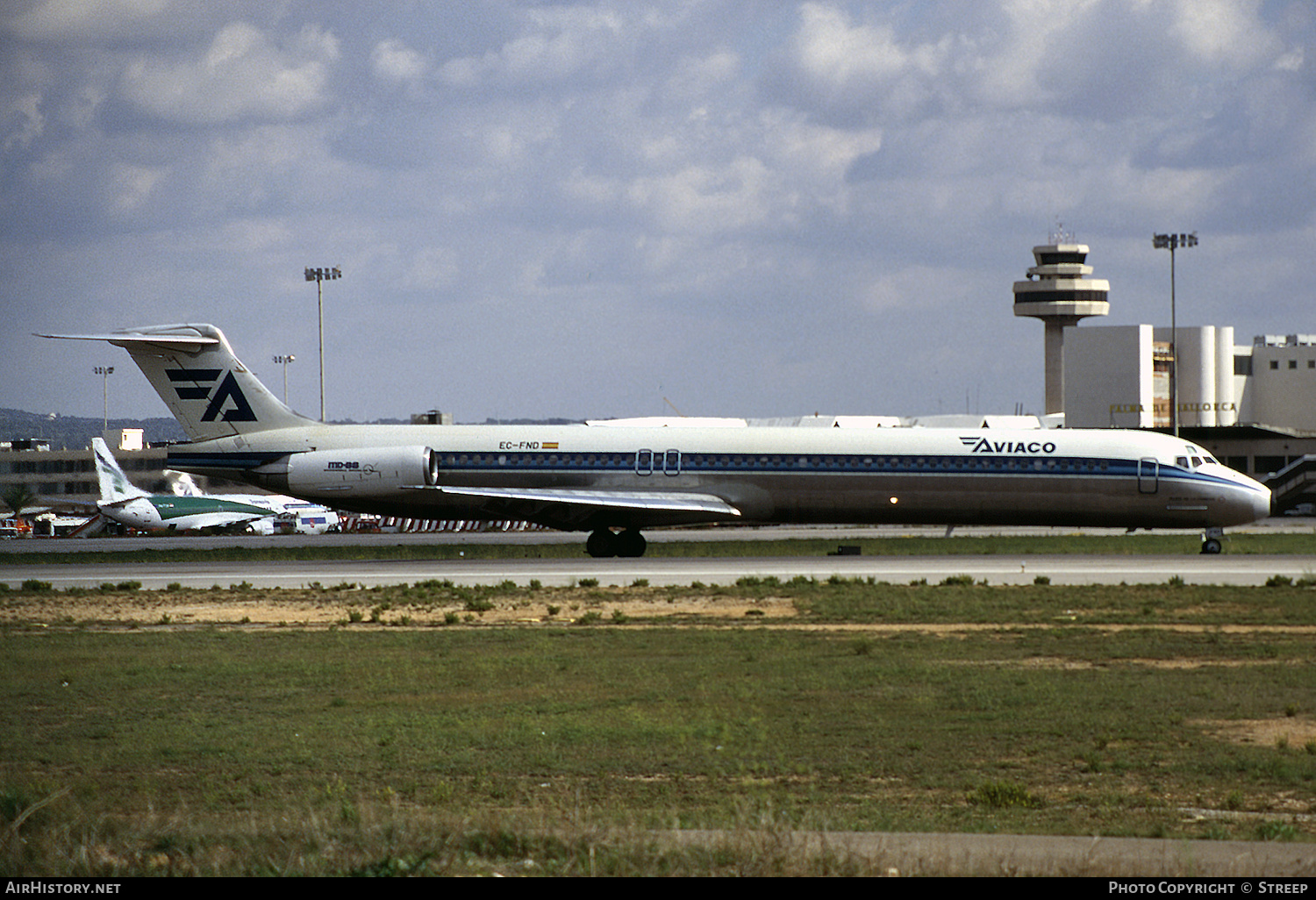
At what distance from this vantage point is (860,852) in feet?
28.5

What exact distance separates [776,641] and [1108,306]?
133374mm

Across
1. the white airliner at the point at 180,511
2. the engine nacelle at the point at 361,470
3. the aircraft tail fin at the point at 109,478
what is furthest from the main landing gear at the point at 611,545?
the aircraft tail fin at the point at 109,478

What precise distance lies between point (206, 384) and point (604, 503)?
486 inches

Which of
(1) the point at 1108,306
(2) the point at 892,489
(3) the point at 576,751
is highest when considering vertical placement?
(1) the point at 1108,306

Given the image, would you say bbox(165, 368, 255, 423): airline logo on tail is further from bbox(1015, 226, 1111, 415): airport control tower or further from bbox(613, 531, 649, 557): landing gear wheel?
bbox(1015, 226, 1111, 415): airport control tower

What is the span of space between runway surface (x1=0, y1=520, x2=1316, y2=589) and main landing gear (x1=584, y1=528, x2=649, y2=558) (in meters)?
0.52

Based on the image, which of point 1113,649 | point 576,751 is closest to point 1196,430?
point 1113,649

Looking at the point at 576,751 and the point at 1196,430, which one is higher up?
the point at 1196,430

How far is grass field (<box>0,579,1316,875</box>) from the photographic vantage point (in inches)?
362

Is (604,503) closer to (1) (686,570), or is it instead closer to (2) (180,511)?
(1) (686,570)

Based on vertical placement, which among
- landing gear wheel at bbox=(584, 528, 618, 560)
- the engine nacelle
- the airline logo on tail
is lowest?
landing gear wheel at bbox=(584, 528, 618, 560)

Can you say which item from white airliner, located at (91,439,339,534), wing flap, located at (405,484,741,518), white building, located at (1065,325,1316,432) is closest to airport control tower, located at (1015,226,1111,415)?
white building, located at (1065,325,1316,432)
